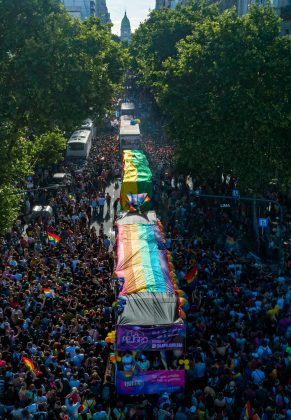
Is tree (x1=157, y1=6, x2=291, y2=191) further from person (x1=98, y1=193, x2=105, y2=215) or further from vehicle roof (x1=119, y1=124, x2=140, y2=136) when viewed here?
vehicle roof (x1=119, y1=124, x2=140, y2=136)

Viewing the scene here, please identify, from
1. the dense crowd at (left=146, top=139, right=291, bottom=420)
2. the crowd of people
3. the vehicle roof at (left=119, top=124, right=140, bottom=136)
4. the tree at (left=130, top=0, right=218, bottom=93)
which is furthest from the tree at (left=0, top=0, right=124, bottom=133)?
the tree at (left=130, top=0, right=218, bottom=93)

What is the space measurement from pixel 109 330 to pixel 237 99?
15837 millimetres

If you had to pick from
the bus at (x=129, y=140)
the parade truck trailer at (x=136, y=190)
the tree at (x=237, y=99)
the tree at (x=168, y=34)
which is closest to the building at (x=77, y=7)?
the tree at (x=168, y=34)

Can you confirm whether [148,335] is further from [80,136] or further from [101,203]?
[80,136]

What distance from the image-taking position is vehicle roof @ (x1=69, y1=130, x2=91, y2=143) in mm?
48500

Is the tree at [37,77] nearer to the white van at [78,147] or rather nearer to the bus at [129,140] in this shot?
the white van at [78,147]

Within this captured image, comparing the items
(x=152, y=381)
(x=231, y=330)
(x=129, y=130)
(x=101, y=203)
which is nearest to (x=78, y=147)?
(x=129, y=130)

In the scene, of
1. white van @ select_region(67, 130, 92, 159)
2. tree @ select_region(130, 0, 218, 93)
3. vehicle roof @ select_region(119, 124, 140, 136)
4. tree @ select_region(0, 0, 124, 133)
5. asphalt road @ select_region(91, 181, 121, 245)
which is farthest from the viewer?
tree @ select_region(130, 0, 218, 93)

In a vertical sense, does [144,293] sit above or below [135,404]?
above

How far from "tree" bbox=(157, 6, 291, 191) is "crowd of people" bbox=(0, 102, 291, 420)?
3979mm

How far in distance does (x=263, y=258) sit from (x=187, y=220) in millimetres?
4869

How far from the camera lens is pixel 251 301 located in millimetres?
19562

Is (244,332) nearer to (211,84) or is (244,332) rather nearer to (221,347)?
(221,347)

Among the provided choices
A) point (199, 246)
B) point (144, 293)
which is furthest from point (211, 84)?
Answer: point (144, 293)
